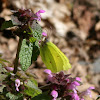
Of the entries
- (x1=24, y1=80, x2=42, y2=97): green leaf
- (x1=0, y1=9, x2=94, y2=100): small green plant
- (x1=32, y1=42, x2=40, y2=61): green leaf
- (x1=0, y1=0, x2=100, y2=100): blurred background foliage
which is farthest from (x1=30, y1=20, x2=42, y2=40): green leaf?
(x1=0, y1=0, x2=100, y2=100): blurred background foliage

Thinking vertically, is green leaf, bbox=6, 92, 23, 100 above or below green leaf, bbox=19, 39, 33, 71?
below

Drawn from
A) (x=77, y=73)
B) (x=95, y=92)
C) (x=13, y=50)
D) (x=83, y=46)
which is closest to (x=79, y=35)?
(x=83, y=46)

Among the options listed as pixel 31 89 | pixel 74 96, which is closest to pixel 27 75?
pixel 31 89

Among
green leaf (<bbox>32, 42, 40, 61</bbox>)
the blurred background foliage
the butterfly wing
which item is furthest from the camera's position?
the blurred background foliage

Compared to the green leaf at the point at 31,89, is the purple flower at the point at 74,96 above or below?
below

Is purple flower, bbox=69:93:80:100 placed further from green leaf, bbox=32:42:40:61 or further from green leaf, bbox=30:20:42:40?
green leaf, bbox=30:20:42:40

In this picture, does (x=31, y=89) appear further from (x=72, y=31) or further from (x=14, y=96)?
(x=72, y=31)

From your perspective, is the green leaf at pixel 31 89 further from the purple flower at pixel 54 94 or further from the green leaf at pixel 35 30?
the green leaf at pixel 35 30

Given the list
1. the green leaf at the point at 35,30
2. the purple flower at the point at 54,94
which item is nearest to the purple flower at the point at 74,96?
the purple flower at the point at 54,94

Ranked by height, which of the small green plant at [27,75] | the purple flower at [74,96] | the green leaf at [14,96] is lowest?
the purple flower at [74,96]
